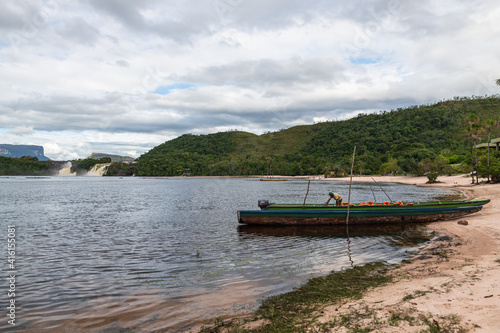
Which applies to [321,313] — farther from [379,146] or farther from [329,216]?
[379,146]

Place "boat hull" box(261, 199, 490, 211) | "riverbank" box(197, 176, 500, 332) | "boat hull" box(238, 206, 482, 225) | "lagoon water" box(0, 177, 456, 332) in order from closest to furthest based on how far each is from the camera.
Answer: "riverbank" box(197, 176, 500, 332) < "lagoon water" box(0, 177, 456, 332) < "boat hull" box(238, 206, 482, 225) < "boat hull" box(261, 199, 490, 211)

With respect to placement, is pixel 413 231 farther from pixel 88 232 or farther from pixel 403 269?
pixel 88 232

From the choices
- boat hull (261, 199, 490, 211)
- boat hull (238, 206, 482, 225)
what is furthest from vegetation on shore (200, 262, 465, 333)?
boat hull (261, 199, 490, 211)

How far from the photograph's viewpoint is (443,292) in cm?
781

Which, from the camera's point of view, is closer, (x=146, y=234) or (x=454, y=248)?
(x=454, y=248)

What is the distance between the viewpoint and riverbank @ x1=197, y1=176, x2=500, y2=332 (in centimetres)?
591

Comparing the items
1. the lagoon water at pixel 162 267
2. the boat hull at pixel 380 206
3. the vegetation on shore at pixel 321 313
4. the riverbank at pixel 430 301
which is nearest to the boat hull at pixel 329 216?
the boat hull at pixel 380 206

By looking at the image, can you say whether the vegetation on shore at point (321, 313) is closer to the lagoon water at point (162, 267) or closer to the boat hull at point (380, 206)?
the lagoon water at point (162, 267)

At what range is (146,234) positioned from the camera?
20.7 m

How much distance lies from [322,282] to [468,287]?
13.7 ft

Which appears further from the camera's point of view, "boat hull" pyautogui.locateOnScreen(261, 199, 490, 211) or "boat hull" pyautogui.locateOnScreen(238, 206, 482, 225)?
"boat hull" pyautogui.locateOnScreen(261, 199, 490, 211)

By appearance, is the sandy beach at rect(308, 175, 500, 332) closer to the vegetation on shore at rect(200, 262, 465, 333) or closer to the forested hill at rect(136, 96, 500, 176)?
the vegetation on shore at rect(200, 262, 465, 333)

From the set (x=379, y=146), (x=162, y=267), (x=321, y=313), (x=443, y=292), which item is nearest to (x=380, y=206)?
(x=443, y=292)

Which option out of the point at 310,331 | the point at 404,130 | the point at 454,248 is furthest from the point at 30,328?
the point at 404,130
